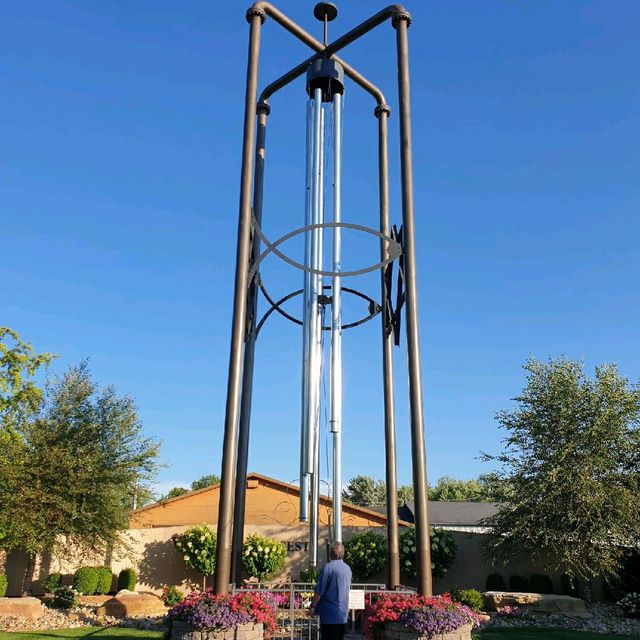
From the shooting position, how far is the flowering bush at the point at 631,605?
1686 cm

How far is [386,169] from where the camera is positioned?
44.3 ft

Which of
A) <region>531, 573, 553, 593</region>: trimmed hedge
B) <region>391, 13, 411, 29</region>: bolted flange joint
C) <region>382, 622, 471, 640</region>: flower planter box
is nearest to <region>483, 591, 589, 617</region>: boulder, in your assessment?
<region>531, 573, 553, 593</region>: trimmed hedge

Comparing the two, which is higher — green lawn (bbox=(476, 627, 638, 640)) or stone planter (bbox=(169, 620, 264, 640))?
stone planter (bbox=(169, 620, 264, 640))

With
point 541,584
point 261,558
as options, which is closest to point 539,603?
point 541,584

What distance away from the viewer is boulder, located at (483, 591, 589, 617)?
16.4 meters

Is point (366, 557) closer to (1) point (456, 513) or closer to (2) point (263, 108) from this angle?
(2) point (263, 108)

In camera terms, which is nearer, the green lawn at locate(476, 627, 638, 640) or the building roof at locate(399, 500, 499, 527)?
the green lawn at locate(476, 627, 638, 640)

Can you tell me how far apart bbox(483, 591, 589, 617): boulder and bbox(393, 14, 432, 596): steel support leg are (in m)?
8.83

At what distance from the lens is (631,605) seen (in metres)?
17.0

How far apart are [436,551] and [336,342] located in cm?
977

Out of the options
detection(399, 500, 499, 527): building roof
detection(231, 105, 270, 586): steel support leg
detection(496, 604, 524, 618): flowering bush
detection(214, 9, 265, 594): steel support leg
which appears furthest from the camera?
detection(399, 500, 499, 527): building roof

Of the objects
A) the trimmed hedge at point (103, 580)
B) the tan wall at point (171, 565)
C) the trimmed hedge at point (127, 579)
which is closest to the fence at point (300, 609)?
the tan wall at point (171, 565)

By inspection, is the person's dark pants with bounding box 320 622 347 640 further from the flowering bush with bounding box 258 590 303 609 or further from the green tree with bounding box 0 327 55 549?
the green tree with bounding box 0 327 55 549

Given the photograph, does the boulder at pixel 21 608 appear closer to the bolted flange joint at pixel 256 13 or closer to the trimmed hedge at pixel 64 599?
the trimmed hedge at pixel 64 599
